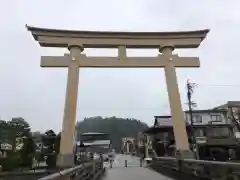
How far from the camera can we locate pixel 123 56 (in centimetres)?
1496

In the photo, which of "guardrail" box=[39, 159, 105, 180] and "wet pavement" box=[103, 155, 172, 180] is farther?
"wet pavement" box=[103, 155, 172, 180]

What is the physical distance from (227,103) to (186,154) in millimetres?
39967

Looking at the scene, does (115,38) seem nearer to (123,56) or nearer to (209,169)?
(123,56)

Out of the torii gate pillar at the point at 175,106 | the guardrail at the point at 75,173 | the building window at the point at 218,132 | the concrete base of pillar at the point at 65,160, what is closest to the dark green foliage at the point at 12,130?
the building window at the point at 218,132

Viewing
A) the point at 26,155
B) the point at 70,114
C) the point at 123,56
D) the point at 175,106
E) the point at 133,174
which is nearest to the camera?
the point at 70,114

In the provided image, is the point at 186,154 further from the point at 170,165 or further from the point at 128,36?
the point at 128,36

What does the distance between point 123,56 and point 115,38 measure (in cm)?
105

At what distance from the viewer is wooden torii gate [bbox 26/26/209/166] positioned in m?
14.2

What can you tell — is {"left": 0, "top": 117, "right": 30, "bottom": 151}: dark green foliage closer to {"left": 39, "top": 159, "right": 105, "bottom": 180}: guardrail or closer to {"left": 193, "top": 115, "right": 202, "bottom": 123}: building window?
{"left": 193, "top": 115, "right": 202, "bottom": 123}: building window

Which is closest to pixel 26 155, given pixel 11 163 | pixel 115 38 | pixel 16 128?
pixel 11 163

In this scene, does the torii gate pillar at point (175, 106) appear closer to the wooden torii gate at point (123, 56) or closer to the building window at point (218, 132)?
the wooden torii gate at point (123, 56)

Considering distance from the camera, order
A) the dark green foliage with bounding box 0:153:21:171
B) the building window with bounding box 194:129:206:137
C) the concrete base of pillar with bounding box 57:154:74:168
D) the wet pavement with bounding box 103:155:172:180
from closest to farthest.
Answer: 1. the wet pavement with bounding box 103:155:172:180
2. the concrete base of pillar with bounding box 57:154:74:168
3. the dark green foliage with bounding box 0:153:21:171
4. the building window with bounding box 194:129:206:137

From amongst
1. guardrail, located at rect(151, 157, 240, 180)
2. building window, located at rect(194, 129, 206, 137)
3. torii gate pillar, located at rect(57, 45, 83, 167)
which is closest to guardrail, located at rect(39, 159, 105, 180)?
torii gate pillar, located at rect(57, 45, 83, 167)

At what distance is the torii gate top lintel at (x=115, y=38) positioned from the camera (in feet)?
47.8
